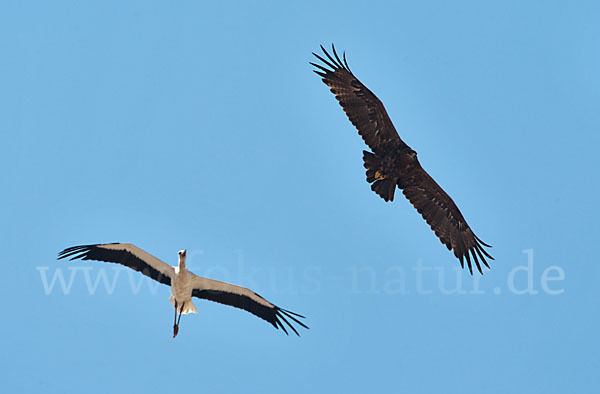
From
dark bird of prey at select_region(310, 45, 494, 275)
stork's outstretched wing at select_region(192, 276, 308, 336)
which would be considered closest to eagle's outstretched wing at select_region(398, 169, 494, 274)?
dark bird of prey at select_region(310, 45, 494, 275)

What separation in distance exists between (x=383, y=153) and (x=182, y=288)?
16.6ft

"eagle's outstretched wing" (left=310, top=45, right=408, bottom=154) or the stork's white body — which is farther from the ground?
"eagle's outstretched wing" (left=310, top=45, right=408, bottom=154)

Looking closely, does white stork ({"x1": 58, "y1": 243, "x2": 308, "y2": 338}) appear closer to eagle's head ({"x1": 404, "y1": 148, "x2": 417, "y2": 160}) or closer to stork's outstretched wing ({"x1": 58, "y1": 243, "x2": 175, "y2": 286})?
stork's outstretched wing ({"x1": 58, "y1": 243, "x2": 175, "y2": 286})

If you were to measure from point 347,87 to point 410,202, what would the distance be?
2979mm

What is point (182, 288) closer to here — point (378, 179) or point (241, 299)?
point (241, 299)

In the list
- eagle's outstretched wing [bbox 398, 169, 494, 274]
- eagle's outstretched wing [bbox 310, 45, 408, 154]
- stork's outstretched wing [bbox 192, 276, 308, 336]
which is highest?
eagle's outstretched wing [bbox 310, 45, 408, 154]

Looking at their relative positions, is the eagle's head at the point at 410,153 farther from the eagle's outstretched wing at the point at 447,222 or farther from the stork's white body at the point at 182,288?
the stork's white body at the point at 182,288

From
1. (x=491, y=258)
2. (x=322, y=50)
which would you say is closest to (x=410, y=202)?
(x=491, y=258)

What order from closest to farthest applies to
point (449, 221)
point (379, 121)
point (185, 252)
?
point (185, 252)
point (379, 121)
point (449, 221)

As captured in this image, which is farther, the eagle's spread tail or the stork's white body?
the eagle's spread tail

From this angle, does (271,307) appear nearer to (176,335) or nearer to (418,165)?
(176,335)

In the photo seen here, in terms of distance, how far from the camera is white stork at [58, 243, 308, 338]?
16922 mm

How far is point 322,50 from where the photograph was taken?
18547mm

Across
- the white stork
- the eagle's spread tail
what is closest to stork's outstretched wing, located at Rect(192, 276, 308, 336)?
the white stork
